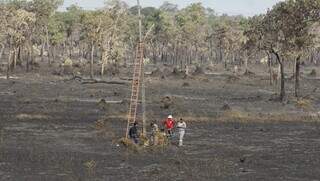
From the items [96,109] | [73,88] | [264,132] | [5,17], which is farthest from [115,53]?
[264,132]

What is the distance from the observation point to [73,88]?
247 ft

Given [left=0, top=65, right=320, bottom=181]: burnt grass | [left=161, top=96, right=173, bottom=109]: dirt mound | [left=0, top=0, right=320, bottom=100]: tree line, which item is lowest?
[left=0, top=65, right=320, bottom=181]: burnt grass

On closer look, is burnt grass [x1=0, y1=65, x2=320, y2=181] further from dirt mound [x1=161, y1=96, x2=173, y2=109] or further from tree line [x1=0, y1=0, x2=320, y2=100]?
tree line [x1=0, y1=0, x2=320, y2=100]

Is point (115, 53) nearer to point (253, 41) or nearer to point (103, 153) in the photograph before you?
point (253, 41)

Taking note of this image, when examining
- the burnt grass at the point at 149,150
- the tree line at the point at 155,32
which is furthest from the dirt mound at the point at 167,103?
the tree line at the point at 155,32

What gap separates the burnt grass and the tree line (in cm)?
676

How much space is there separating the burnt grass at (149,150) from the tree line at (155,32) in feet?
22.2

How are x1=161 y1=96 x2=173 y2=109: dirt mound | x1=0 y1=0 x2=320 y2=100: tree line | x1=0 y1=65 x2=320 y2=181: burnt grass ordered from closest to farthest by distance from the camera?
x1=0 y1=65 x2=320 y2=181: burnt grass, x1=161 y1=96 x2=173 y2=109: dirt mound, x1=0 y1=0 x2=320 y2=100: tree line

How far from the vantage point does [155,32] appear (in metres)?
160

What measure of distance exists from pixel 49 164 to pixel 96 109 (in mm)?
24815

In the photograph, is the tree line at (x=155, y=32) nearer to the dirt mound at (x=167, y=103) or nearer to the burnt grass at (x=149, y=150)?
the burnt grass at (x=149, y=150)

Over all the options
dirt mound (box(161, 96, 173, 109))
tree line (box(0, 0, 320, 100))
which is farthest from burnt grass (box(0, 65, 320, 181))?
tree line (box(0, 0, 320, 100))

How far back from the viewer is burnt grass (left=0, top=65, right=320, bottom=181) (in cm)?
2850

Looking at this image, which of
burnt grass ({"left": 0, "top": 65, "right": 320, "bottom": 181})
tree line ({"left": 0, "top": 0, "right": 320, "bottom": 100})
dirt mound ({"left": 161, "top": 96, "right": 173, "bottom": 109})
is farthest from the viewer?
tree line ({"left": 0, "top": 0, "right": 320, "bottom": 100})
